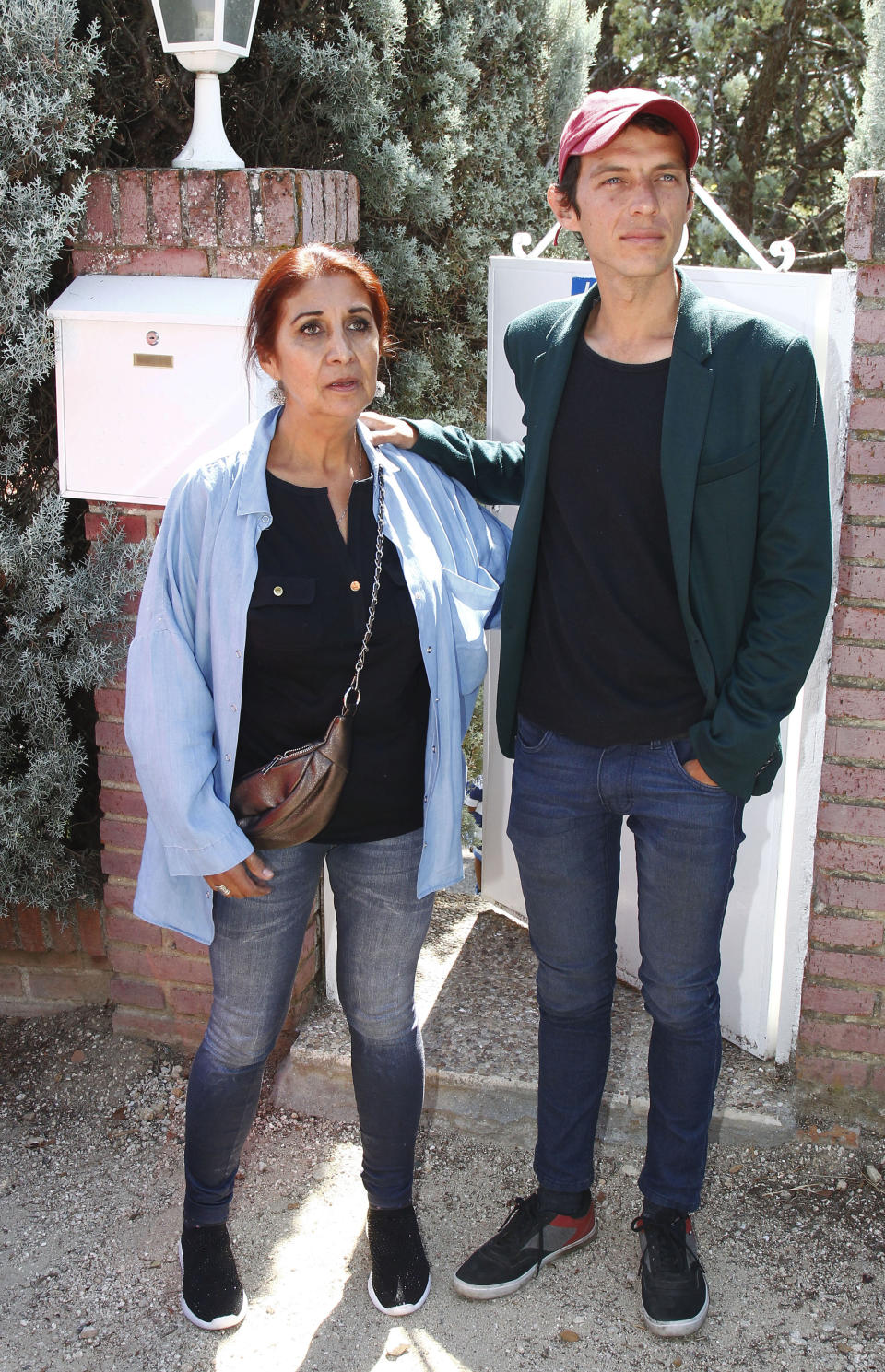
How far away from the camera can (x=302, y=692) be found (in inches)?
87.5

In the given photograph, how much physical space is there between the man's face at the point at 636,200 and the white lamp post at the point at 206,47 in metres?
1.13

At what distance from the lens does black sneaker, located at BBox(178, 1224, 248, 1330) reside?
8.24ft

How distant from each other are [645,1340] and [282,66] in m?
3.32

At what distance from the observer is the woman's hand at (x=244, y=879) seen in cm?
222

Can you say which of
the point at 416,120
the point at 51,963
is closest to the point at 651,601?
the point at 51,963

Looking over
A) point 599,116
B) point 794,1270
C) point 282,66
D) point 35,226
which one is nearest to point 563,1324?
point 794,1270

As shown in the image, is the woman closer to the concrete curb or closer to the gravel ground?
the gravel ground

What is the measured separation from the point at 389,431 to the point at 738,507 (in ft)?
2.31

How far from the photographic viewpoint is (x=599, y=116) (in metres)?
2.10

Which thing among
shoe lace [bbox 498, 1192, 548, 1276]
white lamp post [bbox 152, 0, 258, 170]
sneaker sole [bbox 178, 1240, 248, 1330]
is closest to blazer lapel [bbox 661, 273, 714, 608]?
white lamp post [bbox 152, 0, 258, 170]

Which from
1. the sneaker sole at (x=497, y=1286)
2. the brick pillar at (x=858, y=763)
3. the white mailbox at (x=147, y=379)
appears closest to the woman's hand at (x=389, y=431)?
the white mailbox at (x=147, y=379)

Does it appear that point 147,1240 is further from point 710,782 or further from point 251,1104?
point 710,782

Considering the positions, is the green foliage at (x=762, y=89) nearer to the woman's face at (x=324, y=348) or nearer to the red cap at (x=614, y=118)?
the red cap at (x=614, y=118)

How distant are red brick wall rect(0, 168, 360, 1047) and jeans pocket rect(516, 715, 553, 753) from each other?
1151mm
